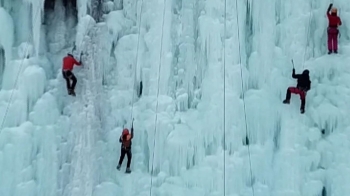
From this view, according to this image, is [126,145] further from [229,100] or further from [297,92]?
[297,92]

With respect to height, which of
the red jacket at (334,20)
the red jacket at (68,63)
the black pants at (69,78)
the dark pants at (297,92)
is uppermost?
the red jacket at (334,20)

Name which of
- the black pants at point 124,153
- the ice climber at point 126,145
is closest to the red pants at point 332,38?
the ice climber at point 126,145

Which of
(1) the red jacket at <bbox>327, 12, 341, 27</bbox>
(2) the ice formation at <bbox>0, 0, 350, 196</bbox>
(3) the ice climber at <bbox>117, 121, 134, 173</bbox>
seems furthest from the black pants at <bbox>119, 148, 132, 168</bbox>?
(1) the red jacket at <bbox>327, 12, 341, 27</bbox>

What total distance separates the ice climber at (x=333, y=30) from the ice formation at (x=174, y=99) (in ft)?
0.56

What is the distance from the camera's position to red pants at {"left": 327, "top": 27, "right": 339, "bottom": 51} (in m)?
11.4

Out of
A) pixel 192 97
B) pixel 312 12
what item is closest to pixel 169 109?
pixel 192 97

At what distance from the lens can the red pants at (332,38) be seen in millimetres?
11406

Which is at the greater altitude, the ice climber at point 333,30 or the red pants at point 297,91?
the ice climber at point 333,30

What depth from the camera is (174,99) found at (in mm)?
11641

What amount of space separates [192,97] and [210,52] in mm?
892

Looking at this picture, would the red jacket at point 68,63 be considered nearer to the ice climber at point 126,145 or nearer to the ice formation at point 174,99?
the ice formation at point 174,99

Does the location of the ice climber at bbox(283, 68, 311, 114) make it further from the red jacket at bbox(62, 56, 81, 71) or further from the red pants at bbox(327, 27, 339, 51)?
the red jacket at bbox(62, 56, 81, 71)

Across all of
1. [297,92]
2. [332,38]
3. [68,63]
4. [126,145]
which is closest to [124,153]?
[126,145]

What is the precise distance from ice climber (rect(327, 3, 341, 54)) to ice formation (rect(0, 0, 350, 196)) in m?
0.17
